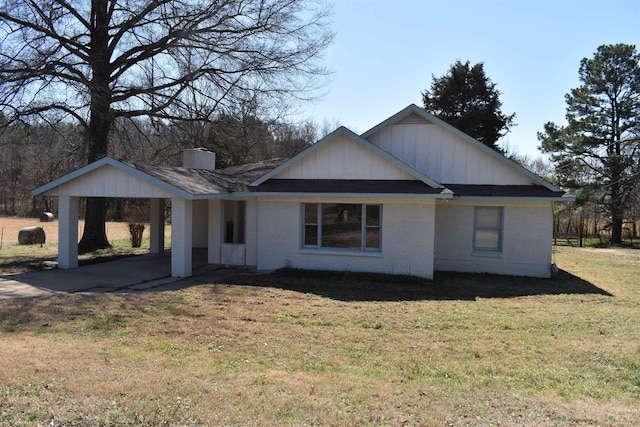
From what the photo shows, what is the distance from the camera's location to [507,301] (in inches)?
462

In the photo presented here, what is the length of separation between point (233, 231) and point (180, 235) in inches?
115

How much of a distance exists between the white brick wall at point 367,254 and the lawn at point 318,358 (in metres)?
1.80

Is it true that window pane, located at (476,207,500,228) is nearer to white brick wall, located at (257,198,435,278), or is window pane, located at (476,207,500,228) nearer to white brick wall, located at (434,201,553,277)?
white brick wall, located at (434,201,553,277)

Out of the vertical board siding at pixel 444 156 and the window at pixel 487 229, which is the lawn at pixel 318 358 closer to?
the window at pixel 487 229

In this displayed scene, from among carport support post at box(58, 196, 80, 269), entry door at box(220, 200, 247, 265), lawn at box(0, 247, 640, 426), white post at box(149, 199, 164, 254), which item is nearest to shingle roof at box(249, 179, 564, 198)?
entry door at box(220, 200, 247, 265)

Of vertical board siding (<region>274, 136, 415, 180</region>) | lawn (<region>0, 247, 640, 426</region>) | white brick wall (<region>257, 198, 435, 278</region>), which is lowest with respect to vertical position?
lawn (<region>0, 247, 640, 426</region>)

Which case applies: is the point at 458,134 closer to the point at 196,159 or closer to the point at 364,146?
the point at 364,146

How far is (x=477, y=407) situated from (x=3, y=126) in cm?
2053

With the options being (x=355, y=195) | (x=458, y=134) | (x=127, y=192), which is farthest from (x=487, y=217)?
(x=127, y=192)

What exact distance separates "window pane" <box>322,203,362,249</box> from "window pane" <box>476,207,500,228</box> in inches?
166

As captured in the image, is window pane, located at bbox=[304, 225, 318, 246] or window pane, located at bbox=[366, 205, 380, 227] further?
window pane, located at bbox=[304, 225, 318, 246]

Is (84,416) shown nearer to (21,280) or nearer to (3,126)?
(21,280)

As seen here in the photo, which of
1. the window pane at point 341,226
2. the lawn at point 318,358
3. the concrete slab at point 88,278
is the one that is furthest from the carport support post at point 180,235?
the window pane at point 341,226

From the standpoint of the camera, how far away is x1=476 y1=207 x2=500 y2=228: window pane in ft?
52.0
